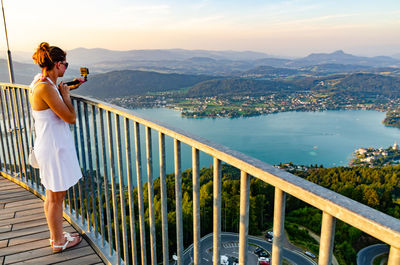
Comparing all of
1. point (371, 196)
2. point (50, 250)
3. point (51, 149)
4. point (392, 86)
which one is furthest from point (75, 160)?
point (392, 86)

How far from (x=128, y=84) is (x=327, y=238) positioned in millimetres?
78142

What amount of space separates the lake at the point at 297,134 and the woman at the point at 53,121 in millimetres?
34126

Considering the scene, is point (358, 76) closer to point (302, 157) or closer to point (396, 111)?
point (396, 111)

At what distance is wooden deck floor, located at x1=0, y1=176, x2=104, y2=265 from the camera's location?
5.97ft

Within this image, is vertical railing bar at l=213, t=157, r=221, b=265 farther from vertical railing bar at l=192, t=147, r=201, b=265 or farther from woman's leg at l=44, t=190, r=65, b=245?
woman's leg at l=44, t=190, r=65, b=245

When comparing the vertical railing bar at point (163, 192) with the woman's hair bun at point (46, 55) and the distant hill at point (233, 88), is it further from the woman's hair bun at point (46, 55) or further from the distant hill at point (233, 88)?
the distant hill at point (233, 88)

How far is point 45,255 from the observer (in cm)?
186

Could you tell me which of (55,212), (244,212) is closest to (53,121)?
(55,212)

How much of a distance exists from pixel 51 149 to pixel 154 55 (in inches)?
7650

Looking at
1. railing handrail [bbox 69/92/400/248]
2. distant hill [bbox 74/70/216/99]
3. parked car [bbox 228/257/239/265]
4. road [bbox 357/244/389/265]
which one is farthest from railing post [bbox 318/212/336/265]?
distant hill [bbox 74/70/216/99]

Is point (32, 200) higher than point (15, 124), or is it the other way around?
point (15, 124)

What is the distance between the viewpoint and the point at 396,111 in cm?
6975

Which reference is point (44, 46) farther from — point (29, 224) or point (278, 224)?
point (278, 224)

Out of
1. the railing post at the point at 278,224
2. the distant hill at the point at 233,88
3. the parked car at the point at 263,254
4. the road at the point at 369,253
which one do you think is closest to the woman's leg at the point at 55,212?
the railing post at the point at 278,224
